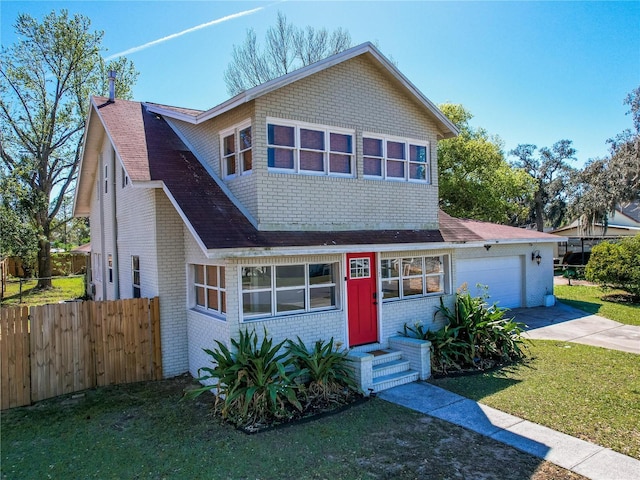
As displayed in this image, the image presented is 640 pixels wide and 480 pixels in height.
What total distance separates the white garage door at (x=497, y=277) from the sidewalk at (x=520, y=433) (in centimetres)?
848

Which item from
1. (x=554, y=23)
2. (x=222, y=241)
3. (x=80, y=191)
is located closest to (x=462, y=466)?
(x=222, y=241)

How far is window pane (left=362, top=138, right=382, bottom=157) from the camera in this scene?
11.1 meters

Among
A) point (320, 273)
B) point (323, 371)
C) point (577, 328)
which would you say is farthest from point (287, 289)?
point (577, 328)

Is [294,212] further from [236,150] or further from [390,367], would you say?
[390,367]

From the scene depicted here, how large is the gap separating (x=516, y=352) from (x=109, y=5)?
14495 millimetres

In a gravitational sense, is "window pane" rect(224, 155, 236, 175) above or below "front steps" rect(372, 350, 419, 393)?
above

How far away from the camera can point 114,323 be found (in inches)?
389

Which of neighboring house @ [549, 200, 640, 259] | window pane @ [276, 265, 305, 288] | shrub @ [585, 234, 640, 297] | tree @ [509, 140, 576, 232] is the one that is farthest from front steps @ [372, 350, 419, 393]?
tree @ [509, 140, 576, 232]

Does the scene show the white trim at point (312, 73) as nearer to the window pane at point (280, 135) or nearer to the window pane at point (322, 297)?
the window pane at point (280, 135)

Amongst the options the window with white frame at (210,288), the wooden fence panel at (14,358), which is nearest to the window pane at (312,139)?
the window with white frame at (210,288)

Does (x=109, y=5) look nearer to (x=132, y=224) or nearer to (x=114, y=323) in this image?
(x=132, y=224)

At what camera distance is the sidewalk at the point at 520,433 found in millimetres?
5844

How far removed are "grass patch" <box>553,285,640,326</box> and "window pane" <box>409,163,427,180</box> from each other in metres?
10.1

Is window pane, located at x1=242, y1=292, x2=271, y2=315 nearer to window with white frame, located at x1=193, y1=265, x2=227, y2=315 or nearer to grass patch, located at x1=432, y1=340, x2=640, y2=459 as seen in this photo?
window with white frame, located at x1=193, y1=265, x2=227, y2=315
